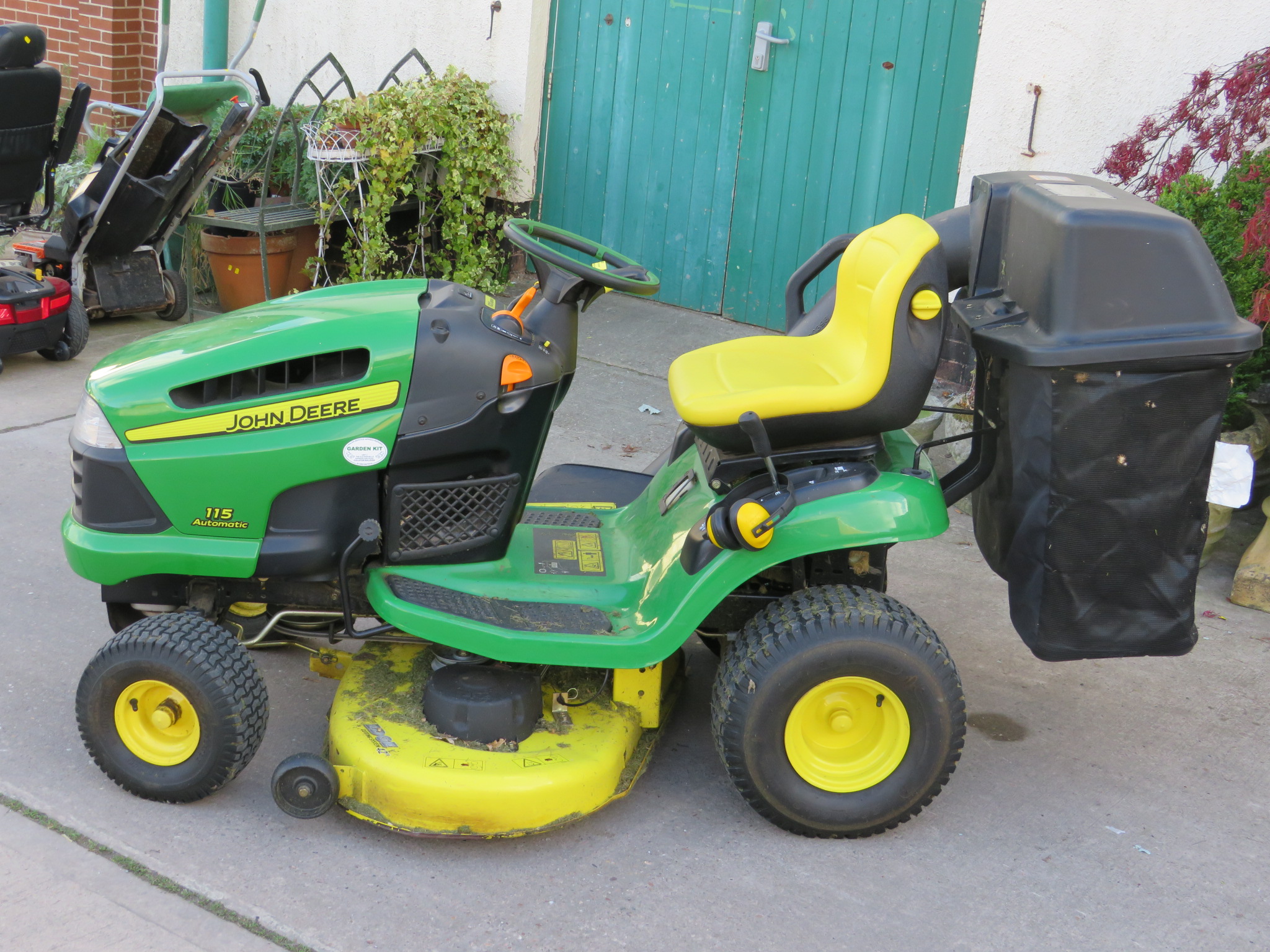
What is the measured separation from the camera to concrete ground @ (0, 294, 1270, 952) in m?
2.67

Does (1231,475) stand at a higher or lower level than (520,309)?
lower

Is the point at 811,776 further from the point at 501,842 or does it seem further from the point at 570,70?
Answer: the point at 570,70

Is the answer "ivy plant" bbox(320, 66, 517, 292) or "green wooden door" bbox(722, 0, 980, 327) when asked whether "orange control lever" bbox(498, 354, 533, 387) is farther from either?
"ivy plant" bbox(320, 66, 517, 292)

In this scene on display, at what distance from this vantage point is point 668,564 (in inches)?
123

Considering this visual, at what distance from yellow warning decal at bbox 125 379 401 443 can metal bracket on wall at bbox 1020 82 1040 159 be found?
11.9 feet

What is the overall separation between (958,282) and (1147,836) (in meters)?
1.45

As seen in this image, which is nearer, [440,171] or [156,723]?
[156,723]

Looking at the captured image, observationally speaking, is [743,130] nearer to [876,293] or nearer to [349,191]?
[349,191]

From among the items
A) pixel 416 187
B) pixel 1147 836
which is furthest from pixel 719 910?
pixel 416 187

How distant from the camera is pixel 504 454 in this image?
3.05 metres

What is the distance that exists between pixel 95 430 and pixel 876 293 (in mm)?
1792

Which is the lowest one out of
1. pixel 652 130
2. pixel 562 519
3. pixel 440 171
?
pixel 562 519

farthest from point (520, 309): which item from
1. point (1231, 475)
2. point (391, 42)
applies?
point (391, 42)

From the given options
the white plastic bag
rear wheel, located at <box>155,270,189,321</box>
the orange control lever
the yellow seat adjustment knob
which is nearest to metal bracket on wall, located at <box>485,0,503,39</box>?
rear wheel, located at <box>155,270,189,321</box>
